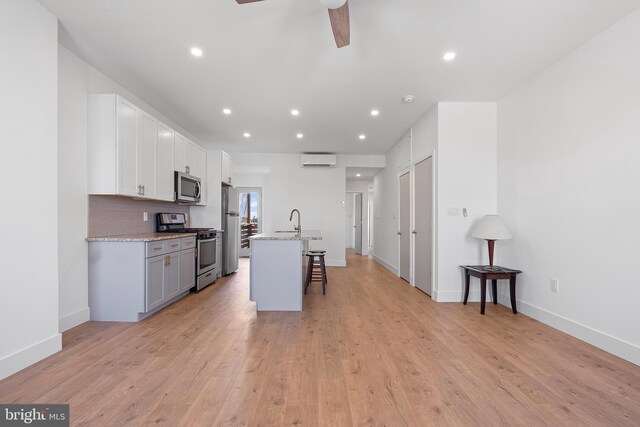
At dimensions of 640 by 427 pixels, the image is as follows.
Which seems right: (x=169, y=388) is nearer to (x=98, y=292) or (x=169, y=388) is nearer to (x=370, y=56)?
(x=98, y=292)

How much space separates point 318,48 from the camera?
8.57ft

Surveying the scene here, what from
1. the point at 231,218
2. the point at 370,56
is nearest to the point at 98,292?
the point at 231,218

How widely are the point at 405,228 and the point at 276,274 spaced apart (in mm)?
2868

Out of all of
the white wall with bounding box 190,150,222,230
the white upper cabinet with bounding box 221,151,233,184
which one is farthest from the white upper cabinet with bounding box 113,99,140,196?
the white upper cabinet with bounding box 221,151,233,184

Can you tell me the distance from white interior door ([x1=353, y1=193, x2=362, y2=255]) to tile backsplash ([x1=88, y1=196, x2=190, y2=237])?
6.37m

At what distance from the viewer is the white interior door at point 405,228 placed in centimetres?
500

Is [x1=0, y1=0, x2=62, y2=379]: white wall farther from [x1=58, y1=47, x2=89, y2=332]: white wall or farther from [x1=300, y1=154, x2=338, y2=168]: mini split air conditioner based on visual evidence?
[x1=300, y1=154, x2=338, y2=168]: mini split air conditioner

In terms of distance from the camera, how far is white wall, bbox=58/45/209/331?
2650 millimetres

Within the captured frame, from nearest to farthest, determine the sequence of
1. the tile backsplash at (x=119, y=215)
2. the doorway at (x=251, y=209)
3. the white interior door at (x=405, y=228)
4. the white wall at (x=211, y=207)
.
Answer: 1. the tile backsplash at (x=119, y=215)
2. the white interior door at (x=405, y=228)
3. the white wall at (x=211, y=207)
4. the doorway at (x=251, y=209)

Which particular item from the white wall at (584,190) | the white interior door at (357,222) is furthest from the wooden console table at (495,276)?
the white interior door at (357,222)

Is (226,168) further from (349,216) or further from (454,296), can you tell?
(349,216)

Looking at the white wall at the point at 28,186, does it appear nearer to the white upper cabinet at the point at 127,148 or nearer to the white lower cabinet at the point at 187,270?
the white upper cabinet at the point at 127,148

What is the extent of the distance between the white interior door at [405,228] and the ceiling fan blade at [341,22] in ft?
10.9

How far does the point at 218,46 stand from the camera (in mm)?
2594
